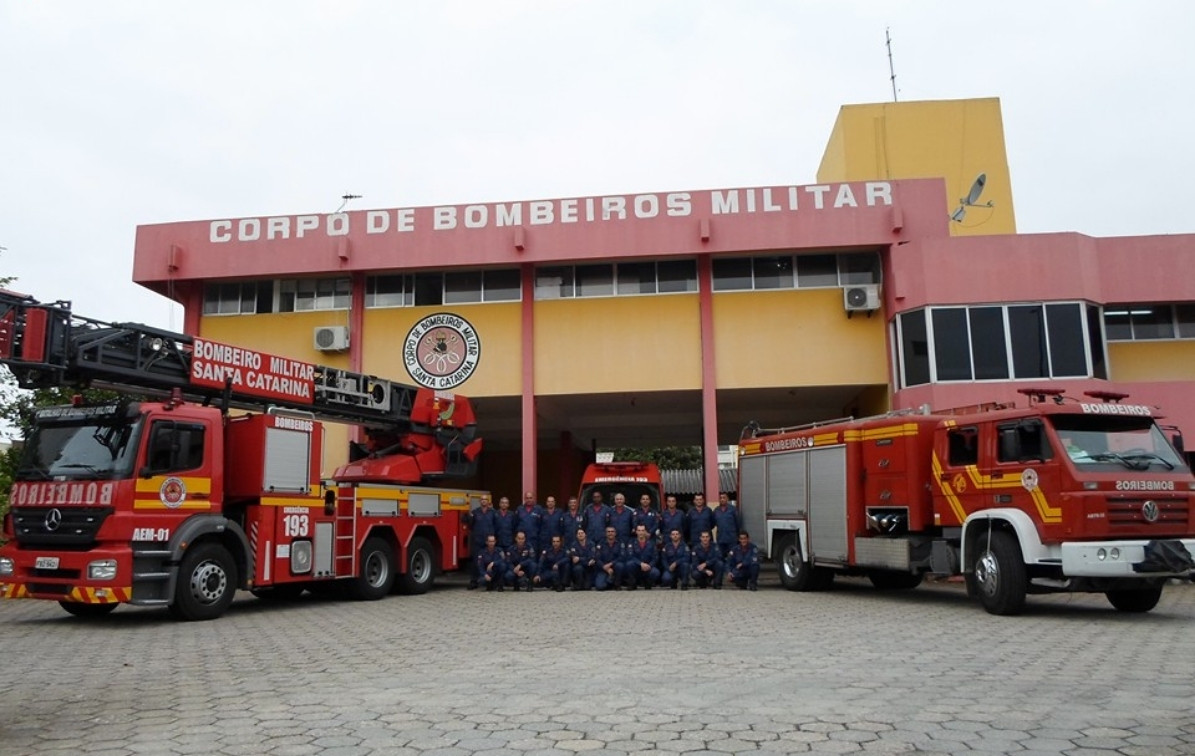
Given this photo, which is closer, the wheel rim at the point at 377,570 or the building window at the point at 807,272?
the wheel rim at the point at 377,570

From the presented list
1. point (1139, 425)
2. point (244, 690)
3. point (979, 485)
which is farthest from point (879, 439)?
point (244, 690)

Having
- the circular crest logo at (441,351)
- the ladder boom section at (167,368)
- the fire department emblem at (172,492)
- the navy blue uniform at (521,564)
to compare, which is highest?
the circular crest logo at (441,351)

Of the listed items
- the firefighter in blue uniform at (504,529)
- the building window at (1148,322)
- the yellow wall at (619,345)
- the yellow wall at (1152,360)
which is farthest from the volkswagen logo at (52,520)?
the building window at (1148,322)

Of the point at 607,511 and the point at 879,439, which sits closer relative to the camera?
the point at 879,439

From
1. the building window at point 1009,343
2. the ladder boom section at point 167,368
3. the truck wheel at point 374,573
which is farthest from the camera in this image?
the building window at point 1009,343

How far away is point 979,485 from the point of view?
11.4 metres

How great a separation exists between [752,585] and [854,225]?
7.54 metres

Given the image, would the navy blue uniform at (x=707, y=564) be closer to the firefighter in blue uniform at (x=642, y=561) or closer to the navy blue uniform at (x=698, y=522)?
the navy blue uniform at (x=698, y=522)

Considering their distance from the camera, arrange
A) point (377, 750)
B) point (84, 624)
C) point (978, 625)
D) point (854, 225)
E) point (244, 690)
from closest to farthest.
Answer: point (377, 750), point (244, 690), point (978, 625), point (84, 624), point (854, 225)

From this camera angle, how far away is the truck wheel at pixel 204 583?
35.2 ft

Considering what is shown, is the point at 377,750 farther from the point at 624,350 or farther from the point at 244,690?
the point at 624,350

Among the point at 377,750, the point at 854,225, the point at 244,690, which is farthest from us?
the point at 854,225

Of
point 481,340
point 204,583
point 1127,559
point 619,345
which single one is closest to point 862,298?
point 619,345

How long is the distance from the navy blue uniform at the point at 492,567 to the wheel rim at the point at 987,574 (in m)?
7.66
